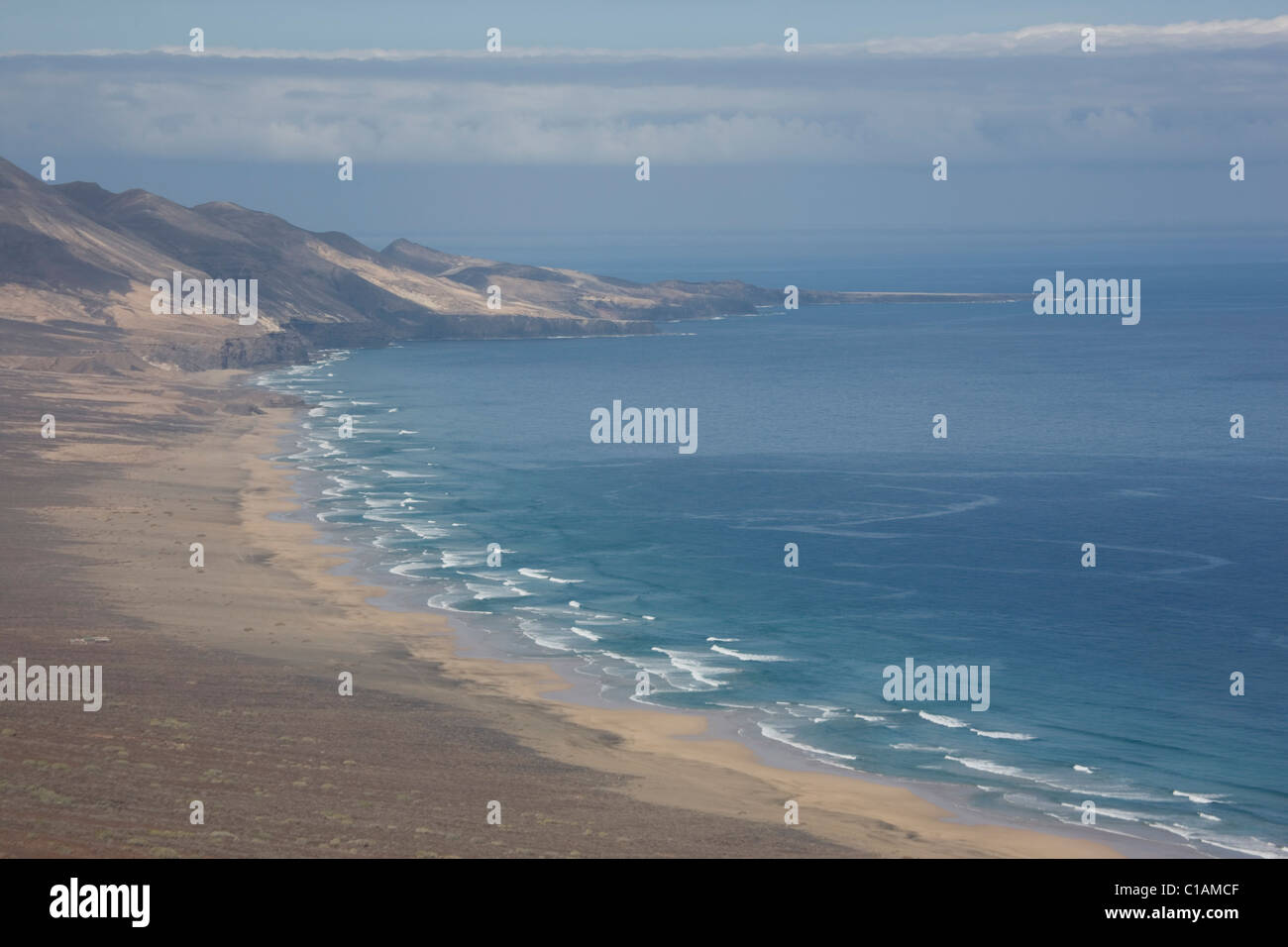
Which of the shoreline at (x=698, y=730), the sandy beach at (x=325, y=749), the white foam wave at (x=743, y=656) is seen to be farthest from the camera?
the white foam wave at (x=743, y=656)

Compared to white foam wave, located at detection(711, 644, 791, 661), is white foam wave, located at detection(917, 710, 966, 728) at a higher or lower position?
lower

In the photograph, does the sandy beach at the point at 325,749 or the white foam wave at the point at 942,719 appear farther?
the white foam wave at the point at 942,719

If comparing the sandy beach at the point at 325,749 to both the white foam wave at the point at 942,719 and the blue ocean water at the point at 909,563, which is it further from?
the white foam wave at the point at 942,719

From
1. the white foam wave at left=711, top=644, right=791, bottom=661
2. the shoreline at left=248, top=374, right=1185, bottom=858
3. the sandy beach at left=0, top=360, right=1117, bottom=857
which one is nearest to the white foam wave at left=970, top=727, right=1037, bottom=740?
the shoreline at left=248, top=374, right=1185, bottom=858

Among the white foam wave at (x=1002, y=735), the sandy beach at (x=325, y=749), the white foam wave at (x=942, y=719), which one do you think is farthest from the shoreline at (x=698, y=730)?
the white foam wave at (x=942, y=719)

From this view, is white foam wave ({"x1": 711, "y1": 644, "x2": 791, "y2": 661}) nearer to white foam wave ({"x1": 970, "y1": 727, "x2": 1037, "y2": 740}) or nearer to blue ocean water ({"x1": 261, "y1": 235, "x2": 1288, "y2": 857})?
blue ocean water ({"x1": 261, "y1": 235, "x2": 1288, "y2": 857})

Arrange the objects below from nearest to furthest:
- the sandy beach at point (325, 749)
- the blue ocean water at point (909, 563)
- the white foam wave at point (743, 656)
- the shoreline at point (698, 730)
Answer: the sandy beach at point (325, 749), the shoreline at point (698, 730), the blue ocean water at point (909, 563), the white foam wave at point (743, 656)

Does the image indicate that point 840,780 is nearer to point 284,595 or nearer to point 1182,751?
point 1182,751
